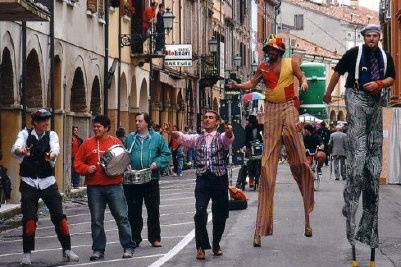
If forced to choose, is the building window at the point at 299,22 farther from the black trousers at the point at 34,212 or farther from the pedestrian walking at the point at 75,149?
the black trousers at the point at 34,212

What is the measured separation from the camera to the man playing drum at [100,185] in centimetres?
1606

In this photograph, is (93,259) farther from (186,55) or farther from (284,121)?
(186,55)

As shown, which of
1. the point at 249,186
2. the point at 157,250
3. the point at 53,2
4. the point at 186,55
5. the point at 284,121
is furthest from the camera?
the point at 186,55

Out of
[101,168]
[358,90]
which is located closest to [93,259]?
[101,168]

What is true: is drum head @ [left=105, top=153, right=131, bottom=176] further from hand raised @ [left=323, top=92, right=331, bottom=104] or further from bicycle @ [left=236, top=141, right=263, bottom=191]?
bicycle @ [left=236, top=141, right=263, bottom=191]

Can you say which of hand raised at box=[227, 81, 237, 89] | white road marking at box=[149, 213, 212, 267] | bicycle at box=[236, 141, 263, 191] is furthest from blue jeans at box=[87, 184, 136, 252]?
bicycle at box=[236, 141, 263, 191]

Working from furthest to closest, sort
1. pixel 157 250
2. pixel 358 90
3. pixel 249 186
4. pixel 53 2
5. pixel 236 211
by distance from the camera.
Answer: pixel 249 186 < pixel 53 2 < pixel 236 211 < pixel 157 250 < pixel 358 90

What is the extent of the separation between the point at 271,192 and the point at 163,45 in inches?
1283

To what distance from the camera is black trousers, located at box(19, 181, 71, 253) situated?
15.8m

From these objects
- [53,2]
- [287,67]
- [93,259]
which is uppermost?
[53,2]

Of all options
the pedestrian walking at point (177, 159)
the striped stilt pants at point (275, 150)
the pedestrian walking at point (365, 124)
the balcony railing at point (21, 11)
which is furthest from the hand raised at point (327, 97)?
the pedestrian walking at point (177, 159)

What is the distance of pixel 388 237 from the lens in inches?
688

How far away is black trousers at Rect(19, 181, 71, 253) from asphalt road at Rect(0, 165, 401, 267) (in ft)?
0.86

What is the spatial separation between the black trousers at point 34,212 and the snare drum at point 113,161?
638 mm
